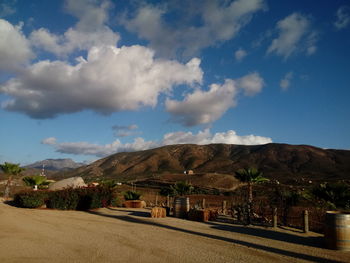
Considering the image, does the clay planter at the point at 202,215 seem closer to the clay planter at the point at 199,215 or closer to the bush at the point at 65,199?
the clay planter at the point at 199,215

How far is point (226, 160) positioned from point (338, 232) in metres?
107

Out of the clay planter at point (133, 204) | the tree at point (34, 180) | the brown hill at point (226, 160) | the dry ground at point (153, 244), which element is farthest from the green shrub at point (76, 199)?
the brown hill at point (226, 160)

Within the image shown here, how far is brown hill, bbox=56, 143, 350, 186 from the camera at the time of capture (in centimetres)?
9675

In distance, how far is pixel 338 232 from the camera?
8.80 meters

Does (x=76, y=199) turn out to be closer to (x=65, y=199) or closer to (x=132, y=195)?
(x=65, y=199)

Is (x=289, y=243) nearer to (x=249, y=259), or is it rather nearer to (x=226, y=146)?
(x=249, y=259)

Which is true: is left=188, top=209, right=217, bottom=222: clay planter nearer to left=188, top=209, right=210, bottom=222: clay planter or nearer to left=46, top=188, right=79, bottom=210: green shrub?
left=188, top=209, right=210, bottom=222: clay planter

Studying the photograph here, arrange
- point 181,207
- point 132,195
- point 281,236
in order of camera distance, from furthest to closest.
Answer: point 132,195 → point 181,207 → point 281,236

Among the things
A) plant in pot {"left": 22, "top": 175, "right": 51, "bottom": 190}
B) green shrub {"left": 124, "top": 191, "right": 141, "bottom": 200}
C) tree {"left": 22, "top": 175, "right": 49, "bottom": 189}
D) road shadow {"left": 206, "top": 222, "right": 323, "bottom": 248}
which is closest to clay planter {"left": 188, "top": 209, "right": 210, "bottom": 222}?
road shadow {"left": 206, "top": 222, "right": 323, "bottom": 248}

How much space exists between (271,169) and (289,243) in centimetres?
8931

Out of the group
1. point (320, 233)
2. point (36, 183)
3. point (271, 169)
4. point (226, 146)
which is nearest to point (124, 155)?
point (226, 146)

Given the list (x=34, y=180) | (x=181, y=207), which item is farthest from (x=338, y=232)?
(x=34, y=180)

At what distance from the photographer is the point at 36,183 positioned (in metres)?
31.0

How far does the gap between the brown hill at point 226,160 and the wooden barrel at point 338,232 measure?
79410mm
